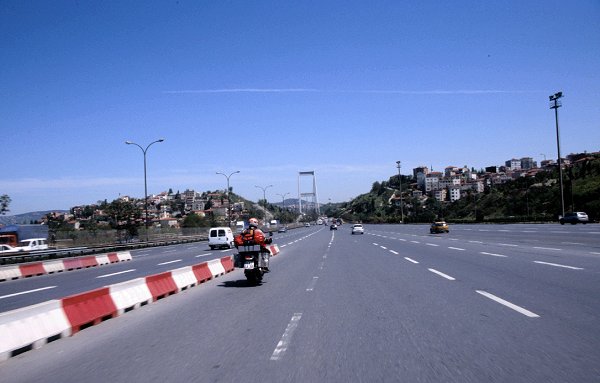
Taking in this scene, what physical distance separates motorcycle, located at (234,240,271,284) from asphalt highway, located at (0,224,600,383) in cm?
109

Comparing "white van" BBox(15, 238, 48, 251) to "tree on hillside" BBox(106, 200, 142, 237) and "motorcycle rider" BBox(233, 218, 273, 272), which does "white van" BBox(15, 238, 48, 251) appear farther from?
"motorcycle rider" BBox(233, 218, 273, 272)

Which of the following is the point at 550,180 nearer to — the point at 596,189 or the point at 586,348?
the point at 596,189

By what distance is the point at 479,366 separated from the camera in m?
5.33

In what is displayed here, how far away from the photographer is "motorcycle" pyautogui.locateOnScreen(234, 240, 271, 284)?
13.4 meters

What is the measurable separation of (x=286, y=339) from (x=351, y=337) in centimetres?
86

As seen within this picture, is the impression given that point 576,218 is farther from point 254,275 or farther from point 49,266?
point 49,266

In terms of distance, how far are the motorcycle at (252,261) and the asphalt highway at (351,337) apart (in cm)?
109

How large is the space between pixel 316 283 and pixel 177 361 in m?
7.64

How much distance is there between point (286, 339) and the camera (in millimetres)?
6887

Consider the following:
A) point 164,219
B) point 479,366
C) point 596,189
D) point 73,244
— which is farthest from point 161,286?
point 164,219

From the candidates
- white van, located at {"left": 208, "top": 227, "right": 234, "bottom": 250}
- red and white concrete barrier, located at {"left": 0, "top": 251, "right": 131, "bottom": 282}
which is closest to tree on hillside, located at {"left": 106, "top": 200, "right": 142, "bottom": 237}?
white van, located at {"left": 208, "top": 227, "right": 234, "bottom": 250}

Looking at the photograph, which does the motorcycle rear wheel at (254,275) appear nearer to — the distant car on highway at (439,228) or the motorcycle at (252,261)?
the motorcycle at (252,261)

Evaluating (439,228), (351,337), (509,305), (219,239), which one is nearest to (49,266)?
(219,239)

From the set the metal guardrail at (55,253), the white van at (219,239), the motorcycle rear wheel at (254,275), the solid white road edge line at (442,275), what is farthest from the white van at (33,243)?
the solid white road edge line at (442,275)
